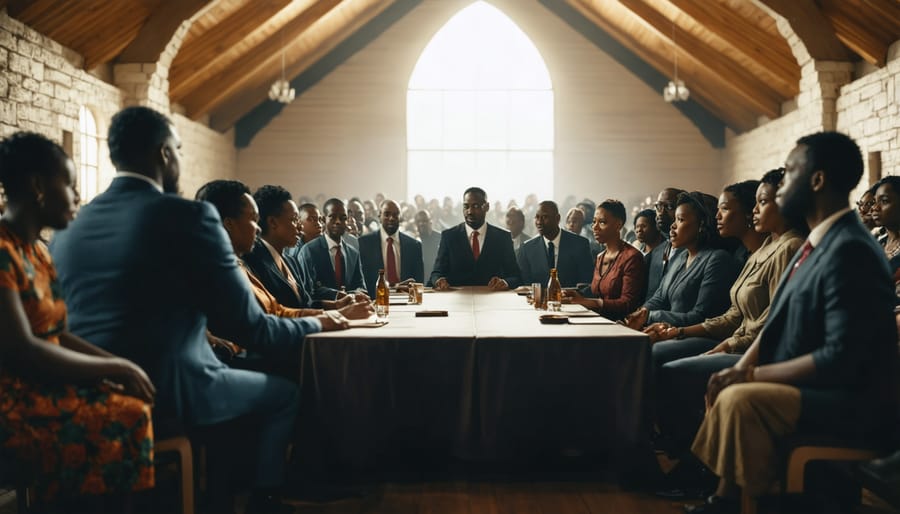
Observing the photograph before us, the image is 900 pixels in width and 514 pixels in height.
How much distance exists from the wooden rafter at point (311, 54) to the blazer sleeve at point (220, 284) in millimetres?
11338

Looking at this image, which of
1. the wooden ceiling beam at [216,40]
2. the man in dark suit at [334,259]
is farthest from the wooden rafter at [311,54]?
the man in dark suit at [334,259]

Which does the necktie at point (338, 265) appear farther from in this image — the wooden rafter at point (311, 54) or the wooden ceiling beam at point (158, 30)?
the wooden rafter at point (311, 54)

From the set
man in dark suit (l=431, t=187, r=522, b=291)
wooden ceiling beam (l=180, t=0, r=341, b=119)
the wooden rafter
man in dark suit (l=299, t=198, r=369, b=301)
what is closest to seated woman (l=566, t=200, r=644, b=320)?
man in dark suit (l=431, t=187, r=522, b=291)

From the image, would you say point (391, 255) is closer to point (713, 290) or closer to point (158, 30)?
point (713, 290)

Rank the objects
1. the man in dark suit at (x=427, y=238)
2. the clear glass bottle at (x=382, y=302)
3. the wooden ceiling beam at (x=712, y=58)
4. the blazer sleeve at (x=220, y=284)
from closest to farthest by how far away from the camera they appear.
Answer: the blazer sleeve at (x=220, y=284) → the clear glass bottle at (x=382, y=302) → the man in dark suit at (x=427, y=238) → the wooden ceiling beam at (x=712, y=58)

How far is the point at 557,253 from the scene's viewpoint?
6.10m

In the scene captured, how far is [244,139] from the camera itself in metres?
15.3

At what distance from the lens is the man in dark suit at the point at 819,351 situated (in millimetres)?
2201

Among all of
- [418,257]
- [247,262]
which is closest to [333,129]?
[418,257]

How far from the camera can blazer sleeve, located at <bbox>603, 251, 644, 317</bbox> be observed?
4551 millimetres

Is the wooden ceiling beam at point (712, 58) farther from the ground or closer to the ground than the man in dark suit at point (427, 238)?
farther from the ground

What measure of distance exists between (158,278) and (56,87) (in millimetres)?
Answer: 6448

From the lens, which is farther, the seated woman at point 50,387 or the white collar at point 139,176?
the white collar at point 139,176

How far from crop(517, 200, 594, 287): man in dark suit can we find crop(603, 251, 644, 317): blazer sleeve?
1391mm
